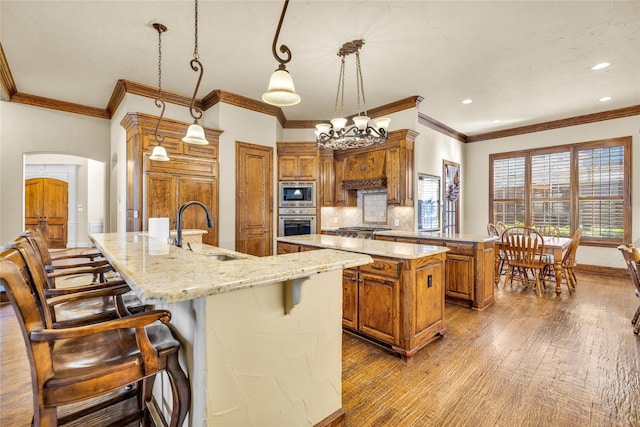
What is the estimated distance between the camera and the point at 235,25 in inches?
119

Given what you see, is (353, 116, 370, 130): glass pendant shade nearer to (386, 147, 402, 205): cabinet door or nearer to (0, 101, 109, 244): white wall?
(386, 147, 402, 205): cabinet door

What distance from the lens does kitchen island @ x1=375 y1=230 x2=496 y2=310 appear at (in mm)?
3576

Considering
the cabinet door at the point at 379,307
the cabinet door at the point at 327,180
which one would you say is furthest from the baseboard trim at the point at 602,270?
the cabinet door at the point at 379,307

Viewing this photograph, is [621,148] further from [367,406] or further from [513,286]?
[367,406]

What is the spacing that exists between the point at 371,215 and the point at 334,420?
4583 mm

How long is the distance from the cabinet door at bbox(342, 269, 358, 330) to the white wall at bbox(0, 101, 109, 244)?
5.39 meters

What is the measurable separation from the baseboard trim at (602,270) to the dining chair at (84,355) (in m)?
7.36

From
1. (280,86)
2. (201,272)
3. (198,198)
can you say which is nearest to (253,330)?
(201,272)

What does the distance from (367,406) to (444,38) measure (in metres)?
3.61

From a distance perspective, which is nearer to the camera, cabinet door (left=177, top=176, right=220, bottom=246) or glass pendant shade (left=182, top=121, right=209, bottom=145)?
glass pendant shade (left=182, top=121, right=209, bottom=145)

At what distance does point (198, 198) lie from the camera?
4.51 meters

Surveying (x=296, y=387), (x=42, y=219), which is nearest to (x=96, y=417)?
(x=296, y=387)

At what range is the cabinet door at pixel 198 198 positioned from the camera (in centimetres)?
437

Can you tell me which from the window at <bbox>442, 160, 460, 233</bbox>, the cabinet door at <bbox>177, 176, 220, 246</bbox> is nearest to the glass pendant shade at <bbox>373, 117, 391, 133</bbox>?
the cabinet door at <bbox>177, 176, 220, 246</bbox>
